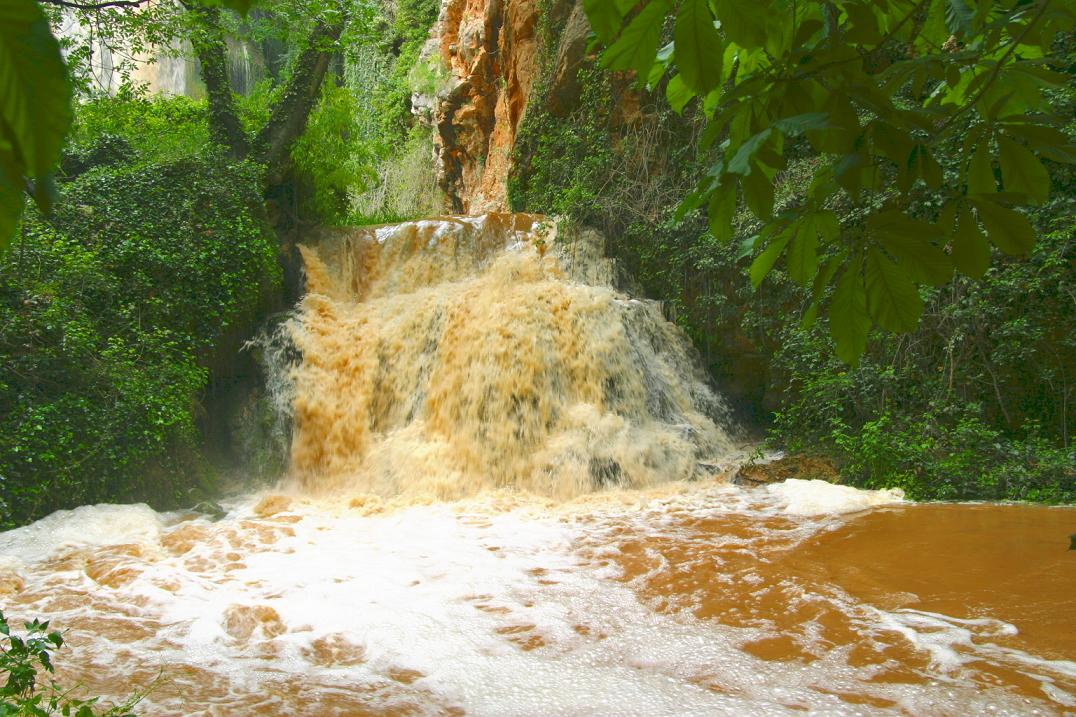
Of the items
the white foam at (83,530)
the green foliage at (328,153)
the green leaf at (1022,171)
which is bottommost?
the white foam at (83,530)

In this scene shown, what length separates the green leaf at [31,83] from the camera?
0.52 metres

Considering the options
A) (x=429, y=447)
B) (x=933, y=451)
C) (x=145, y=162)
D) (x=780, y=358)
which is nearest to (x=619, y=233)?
(x=780, y=358)

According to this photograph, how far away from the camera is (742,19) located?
1.10 meters

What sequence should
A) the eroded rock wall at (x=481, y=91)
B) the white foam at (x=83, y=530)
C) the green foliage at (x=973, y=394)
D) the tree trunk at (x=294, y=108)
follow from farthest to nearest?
the eroded rock wall at (x=481, y=91) → the tree trunk at (x=294, y=108) → the green foliage at (x=973, y=394) → the white foam at (x=83, y=530)

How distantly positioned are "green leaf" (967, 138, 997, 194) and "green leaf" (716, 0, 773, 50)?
1.80 ft

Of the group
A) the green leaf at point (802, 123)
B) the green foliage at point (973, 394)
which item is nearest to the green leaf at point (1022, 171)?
the green leaf at point (802, 123)

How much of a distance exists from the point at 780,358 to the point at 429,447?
4.28 m

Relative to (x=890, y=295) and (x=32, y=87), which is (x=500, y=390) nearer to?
(x=890, y=295)

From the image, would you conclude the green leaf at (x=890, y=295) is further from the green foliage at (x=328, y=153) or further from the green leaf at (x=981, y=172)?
the green foliage at (x=328, y=153)

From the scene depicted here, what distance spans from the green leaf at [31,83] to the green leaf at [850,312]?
1147 millimetres

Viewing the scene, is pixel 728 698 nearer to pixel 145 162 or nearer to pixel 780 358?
pixel 780 358

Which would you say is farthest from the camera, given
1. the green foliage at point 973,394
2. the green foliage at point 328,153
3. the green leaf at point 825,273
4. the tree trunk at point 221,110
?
the green foliage at point 328,153

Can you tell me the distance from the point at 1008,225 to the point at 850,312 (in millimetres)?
286

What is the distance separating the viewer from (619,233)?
11.0m
